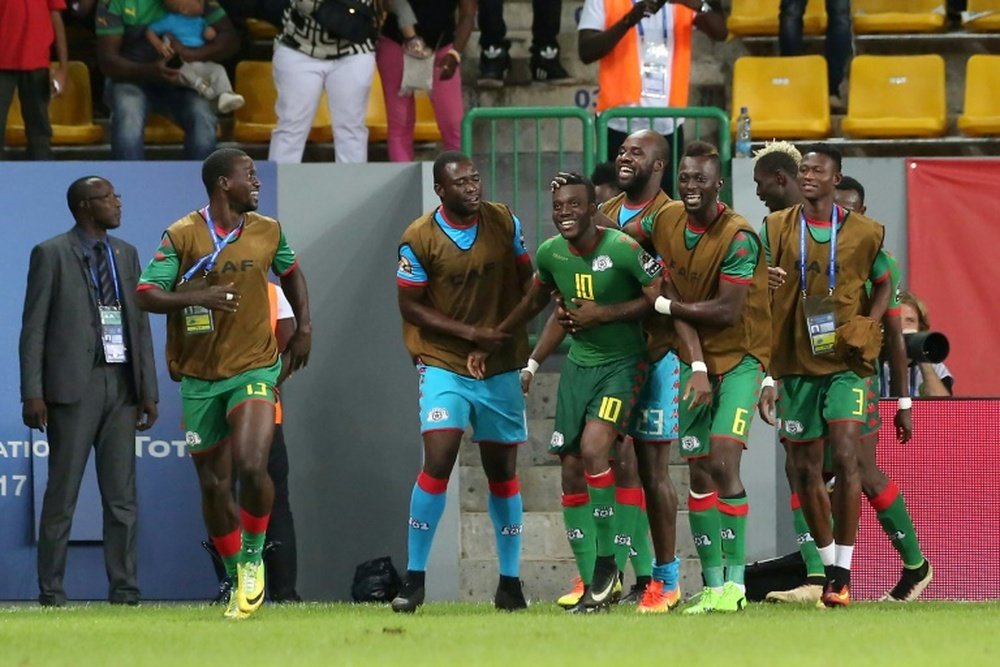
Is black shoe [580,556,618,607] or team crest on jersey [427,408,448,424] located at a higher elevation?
team crest on jersey [427,408,448,424]

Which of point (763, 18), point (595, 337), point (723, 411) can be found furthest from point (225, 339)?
point (763, 18)

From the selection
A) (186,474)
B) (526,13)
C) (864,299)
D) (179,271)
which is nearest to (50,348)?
(186,474)

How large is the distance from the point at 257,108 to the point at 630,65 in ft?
10.5

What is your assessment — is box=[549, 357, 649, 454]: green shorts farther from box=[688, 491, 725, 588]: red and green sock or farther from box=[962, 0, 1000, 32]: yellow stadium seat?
box=[962, 0, 1000, 32]: yellow stadium seat

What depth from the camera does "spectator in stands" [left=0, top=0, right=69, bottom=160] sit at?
13.9m

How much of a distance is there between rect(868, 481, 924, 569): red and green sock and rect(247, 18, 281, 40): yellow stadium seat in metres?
7.19

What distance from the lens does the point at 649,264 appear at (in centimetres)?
966

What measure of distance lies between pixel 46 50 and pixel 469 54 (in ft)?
11.9

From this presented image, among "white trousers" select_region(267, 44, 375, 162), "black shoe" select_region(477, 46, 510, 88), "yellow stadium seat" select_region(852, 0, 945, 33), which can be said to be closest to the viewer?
"white trousers" select_region(267, 44, 375, 162)

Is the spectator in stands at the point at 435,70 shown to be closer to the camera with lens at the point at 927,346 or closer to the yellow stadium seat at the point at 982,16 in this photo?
the camera with lens at the point at 927,346

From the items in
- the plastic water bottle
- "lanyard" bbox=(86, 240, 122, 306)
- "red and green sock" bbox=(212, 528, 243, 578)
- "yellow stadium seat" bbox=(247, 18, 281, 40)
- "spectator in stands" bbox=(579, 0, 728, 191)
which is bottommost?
"red and green sock" bbox=(212, 528, 243, 578)

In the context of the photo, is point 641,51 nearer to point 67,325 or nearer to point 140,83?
point 140,83

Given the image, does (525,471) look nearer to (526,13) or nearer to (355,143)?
(355,143)

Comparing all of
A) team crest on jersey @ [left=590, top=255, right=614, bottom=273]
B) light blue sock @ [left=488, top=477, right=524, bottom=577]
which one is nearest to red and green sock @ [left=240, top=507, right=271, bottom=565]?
light blue sock @ [left=488, top=477, right=524, bottom=577]
